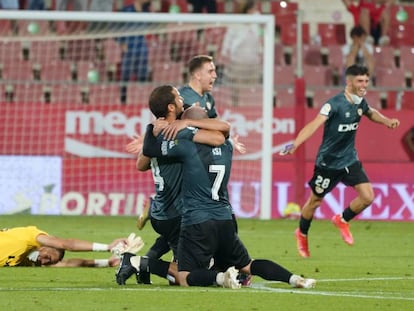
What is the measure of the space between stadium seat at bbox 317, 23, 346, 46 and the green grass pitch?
361 inches

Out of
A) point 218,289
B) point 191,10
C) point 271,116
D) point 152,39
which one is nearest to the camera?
point 218,289

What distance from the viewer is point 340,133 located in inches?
601

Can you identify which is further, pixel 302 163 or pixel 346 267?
pixel 302 163

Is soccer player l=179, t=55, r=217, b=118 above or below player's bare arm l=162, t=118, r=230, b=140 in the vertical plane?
above

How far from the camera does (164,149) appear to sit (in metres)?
10.1

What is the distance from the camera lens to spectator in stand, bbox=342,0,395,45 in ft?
80.5

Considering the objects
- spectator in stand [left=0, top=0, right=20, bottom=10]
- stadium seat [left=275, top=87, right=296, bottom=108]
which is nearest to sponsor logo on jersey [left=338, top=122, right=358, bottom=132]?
stadium seat [left=275, top=87, right=296, bottom=108]

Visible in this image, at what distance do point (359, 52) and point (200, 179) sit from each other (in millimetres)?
14368

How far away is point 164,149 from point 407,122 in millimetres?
12055

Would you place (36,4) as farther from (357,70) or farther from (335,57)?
(357,70)

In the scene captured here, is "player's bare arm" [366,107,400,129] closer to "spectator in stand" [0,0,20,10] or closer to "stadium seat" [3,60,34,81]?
"stadium seat" [3,60,34,81]

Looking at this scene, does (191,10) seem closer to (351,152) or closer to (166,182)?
(351,152)

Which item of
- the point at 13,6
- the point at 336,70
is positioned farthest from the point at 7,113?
the point at 336,70

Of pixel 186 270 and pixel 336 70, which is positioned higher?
pixel 336 70
